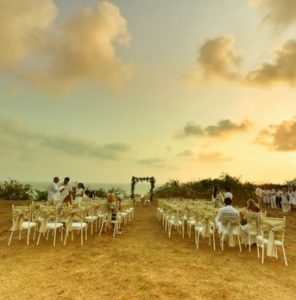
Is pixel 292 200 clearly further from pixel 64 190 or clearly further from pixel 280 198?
pixel 64 190

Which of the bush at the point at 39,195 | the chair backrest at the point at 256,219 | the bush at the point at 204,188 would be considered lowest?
the chair backrest at the point at 256,219

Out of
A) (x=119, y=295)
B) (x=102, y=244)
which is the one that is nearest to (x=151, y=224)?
(x=102, y=244)

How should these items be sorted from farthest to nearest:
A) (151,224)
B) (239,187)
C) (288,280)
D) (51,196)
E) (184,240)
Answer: (239,187), (151,224), (51,196), (184,240), (288,280)

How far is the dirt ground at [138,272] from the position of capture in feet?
20.6

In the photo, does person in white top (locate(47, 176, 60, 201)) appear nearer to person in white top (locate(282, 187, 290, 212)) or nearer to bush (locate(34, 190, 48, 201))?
bush (locate(34, 190, 48, 201))

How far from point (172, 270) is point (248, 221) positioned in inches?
143

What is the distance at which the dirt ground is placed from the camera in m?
6.29

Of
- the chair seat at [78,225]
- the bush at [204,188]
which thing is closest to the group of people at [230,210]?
the chair seat at [78,225]

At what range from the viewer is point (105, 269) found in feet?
25.3

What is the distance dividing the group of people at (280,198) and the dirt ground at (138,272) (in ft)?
51.2

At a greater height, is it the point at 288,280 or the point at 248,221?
the point at 248,221

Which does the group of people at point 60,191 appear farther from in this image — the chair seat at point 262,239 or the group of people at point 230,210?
the chair seat at point 262,239

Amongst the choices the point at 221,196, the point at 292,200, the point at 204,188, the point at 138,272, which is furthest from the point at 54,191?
the point at 204,188

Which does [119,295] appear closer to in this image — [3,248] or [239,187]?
[3,248]
